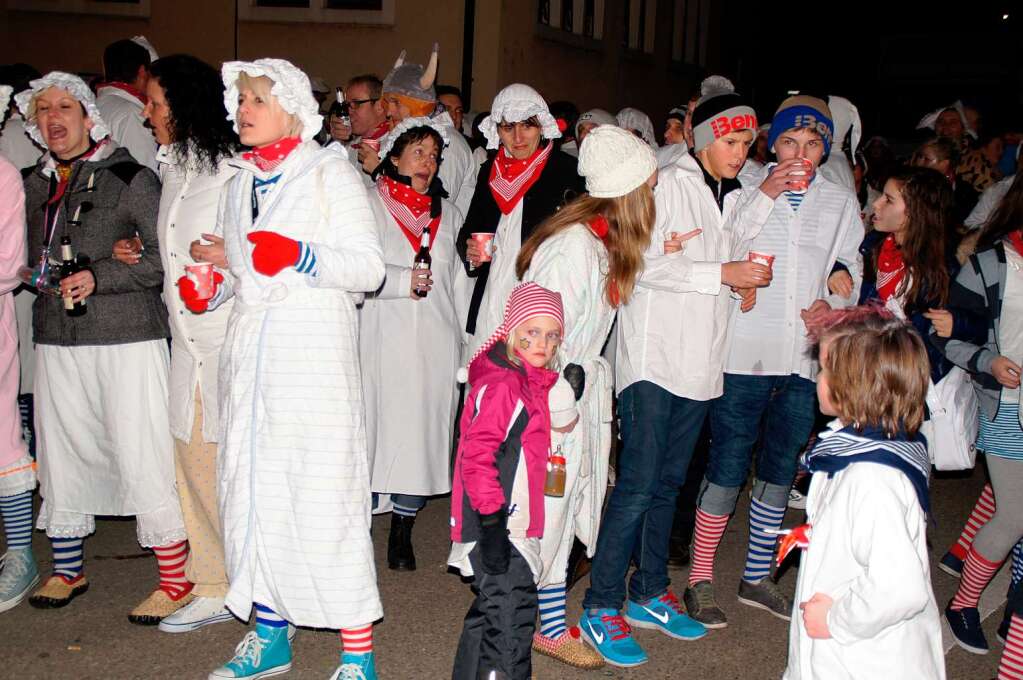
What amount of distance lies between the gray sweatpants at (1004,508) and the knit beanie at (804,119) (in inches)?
68.3

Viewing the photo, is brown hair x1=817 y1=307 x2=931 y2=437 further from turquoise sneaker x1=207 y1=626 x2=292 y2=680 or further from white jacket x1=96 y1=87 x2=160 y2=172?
white jacket x1=96 y1=87 x2=160 y2=172

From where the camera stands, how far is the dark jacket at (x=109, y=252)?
15.1 feet

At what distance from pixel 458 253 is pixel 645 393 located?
1.60 m

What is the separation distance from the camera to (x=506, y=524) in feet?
11.9

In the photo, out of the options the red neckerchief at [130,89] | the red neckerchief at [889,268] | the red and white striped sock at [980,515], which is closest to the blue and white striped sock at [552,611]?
the red and white striped sock at [980,515]

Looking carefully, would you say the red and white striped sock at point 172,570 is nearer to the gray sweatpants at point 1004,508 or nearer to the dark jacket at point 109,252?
the dark jacket at point 109,252

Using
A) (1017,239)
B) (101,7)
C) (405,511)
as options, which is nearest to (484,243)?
(405,511)

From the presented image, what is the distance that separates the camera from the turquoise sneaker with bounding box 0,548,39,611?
4777mm

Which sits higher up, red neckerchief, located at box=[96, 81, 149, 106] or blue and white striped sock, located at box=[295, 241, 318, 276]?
red neckerchief, located at box=[96, 81, 149, 106]

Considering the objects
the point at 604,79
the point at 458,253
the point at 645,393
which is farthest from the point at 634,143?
the point at 604,79

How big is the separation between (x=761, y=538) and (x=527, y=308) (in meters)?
2.14

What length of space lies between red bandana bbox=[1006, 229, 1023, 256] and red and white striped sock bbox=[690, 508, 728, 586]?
187 cm

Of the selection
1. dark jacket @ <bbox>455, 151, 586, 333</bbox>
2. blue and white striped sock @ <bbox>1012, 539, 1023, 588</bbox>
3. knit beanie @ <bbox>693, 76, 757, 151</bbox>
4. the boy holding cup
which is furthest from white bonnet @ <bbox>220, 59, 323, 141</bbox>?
blue and white striped sock @ <bbox>1012, 539, 1023, 588</bbox>

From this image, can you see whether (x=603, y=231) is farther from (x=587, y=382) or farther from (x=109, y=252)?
(x=109, y=252)
